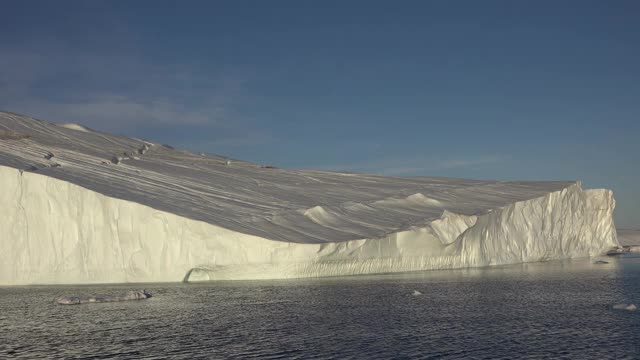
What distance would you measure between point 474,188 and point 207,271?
19.6 metres

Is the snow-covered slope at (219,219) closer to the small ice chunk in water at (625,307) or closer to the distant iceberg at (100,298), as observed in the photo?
the distant iceberg at (100,298)

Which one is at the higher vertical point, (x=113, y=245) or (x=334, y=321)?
(x=113, y=245)

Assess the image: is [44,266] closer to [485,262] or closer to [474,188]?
[485,262]

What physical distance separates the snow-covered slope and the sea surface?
1305 millimetres

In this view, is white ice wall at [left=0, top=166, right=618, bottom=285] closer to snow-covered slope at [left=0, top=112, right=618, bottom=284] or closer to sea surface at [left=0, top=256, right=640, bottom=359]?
snow-covered slope at [left=0, top=112, right=618, bottom=284]

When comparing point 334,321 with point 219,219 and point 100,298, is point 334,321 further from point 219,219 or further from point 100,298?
point 219,219

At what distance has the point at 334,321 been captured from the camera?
66.5 feet

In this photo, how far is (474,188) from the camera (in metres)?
44.6

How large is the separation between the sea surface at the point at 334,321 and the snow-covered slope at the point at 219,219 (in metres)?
1.31

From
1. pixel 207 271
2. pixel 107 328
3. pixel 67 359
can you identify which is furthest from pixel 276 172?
pixel 67 359

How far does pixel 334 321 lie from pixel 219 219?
11.6m

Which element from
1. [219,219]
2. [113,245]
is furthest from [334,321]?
[113,245]

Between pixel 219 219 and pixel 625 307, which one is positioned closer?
pixel 625 307

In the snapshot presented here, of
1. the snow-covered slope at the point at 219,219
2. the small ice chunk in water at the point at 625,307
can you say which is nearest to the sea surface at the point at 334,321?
the small ice chunk in water at the point at 625,307
